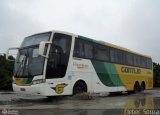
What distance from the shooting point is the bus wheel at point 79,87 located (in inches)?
674

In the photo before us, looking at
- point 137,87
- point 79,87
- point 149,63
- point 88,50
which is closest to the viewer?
point 79,87

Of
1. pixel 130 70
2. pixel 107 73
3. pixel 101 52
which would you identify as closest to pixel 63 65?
pixel 101 52

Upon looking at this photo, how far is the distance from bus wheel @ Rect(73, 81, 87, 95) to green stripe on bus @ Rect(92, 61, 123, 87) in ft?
5.22

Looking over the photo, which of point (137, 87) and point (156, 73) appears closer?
point (137, 87)

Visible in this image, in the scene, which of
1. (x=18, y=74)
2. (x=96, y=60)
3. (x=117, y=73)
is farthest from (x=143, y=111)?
(x=117, y=73)

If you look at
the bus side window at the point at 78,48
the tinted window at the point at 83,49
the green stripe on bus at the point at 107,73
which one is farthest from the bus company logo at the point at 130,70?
the bus side window at the point at 78,48

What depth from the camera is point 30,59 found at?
623 inches

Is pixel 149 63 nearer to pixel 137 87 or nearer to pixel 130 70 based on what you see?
pixel 137 87

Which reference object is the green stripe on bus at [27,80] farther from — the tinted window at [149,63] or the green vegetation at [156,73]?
the green vegetation at [156,73]

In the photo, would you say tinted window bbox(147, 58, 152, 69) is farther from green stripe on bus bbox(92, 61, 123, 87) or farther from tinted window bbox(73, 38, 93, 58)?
tinted window bbox(73, 38, 93, 58)

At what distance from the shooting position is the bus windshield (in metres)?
15.4

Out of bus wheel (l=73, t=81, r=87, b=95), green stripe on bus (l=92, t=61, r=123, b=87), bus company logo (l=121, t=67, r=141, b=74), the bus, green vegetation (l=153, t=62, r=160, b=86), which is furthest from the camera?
green vegetation (l=153, t=62, r=160, b=86)

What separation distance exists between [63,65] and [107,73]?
5.20 m

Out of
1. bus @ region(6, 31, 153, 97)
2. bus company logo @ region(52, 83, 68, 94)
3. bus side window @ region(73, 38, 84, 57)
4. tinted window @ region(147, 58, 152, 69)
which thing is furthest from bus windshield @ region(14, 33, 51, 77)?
tinted window @ region(147, 58, 152, 69)
